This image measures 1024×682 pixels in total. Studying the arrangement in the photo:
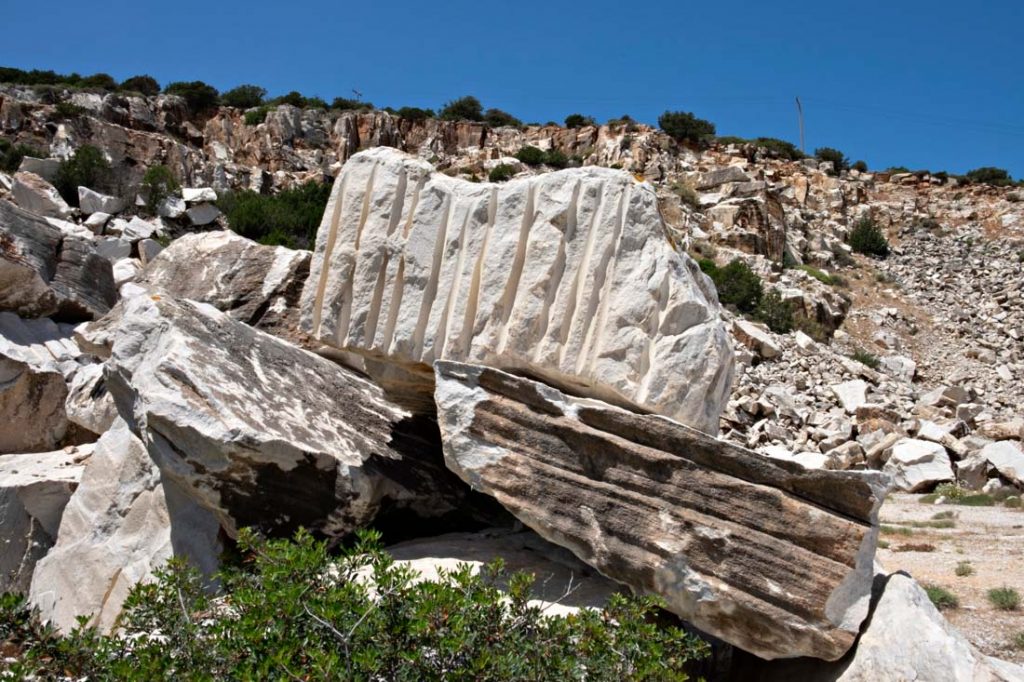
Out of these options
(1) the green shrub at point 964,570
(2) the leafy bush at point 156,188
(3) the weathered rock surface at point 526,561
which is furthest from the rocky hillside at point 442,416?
(2) the leafy bush at point 156,188

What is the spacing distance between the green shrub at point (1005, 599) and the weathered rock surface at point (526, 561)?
2706mm

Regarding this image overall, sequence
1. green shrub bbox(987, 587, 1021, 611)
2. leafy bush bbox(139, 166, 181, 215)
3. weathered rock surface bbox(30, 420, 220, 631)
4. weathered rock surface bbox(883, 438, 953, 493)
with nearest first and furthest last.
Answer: weathered rock surface bbox(30, 420, 220, 631)
green shrub bbox(987, 587, 1021, 611)
weathered rock surface bbox(883, 438, 953, 493)
leafy bush bbox(139, 166, 181, 215)

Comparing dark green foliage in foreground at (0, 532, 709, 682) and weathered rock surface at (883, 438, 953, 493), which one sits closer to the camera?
dark green foliage in foreground at (0, 532, 709, 682)

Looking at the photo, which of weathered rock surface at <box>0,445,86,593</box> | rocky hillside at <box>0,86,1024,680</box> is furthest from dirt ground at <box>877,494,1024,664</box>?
weathered rock surface at <box>0,445,86,593</box>

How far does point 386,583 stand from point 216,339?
2.73m

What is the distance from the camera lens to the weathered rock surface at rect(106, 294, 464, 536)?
454 cm

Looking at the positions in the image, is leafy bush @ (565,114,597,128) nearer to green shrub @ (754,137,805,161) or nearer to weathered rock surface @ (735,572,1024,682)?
green shrub @ (754,137,805,161)

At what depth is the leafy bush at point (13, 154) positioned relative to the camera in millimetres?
21328

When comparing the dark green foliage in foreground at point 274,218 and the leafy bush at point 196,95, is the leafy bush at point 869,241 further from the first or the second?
the leafy bush at point 196,95

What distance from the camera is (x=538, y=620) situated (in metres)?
3.46

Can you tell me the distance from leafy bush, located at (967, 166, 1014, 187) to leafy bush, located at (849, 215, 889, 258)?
7.21 metres

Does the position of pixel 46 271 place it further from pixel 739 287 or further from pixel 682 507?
pixel 739 287

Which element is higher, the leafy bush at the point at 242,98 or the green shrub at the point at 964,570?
the leafy bush at the point at 242,98

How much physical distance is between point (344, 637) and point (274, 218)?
56.0 feet
